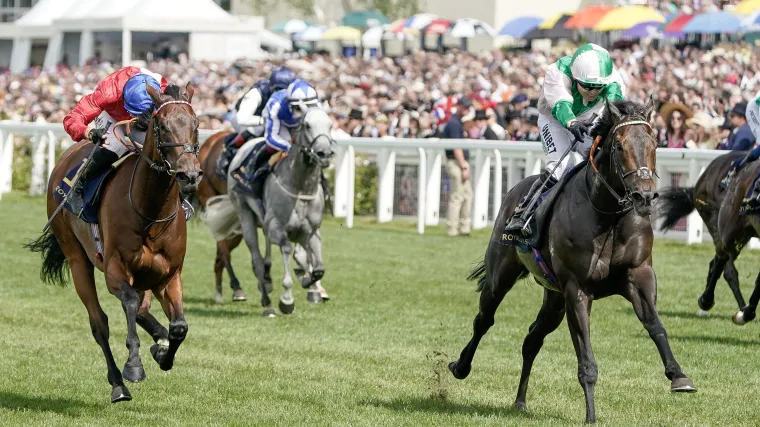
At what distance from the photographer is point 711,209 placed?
37.1 ft

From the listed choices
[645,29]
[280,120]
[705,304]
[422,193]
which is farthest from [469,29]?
[705,304]

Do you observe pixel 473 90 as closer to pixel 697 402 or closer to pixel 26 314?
pixel 26 314

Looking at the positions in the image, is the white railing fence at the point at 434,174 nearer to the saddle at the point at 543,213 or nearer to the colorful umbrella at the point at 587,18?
the saddle at the point at 543,213

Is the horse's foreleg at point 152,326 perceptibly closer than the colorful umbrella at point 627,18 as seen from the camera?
Yes

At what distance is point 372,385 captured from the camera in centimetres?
773

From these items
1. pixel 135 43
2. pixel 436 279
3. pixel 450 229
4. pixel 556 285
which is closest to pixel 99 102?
pixel 556 285

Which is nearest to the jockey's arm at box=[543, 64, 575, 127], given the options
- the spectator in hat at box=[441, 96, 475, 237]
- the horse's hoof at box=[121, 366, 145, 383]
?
the horse's hoof at box=[121, 366, 145, 383]

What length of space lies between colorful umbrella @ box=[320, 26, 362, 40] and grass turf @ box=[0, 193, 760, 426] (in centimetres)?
2472

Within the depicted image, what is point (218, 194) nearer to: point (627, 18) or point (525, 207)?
point (525, 207)

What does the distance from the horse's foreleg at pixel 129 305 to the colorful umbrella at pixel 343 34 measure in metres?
31.4

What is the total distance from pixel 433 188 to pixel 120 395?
11.0 meters

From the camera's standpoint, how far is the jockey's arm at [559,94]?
22.6 ft

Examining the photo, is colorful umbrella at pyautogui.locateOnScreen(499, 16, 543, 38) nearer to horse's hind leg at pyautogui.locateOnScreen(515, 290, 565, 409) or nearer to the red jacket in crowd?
the red jacket in crowd

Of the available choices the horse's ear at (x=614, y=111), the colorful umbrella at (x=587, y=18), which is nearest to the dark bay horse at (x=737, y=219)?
the horse's ear at (x=614, y=111)
